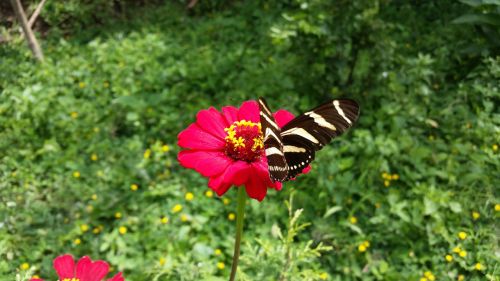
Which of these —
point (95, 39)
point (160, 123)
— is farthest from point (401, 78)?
point (95, 39)

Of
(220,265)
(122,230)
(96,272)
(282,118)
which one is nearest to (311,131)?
(282,118)

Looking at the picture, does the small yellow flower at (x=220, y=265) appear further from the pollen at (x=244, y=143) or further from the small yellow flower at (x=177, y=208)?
the pollen at (x=244, y=143)

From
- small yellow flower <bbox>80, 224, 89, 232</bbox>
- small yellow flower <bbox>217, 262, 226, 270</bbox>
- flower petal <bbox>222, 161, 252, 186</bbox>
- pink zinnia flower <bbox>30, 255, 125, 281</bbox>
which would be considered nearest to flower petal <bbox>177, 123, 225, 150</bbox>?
flower petal <bbox>222, 161, 252, 186</bbox>

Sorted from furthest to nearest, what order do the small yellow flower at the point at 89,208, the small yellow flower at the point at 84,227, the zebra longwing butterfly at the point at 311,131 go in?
the small yellow flower at the point at 89,208 < the small yellow flower at the point at 84,227 < the zebra longwing butterfly at the point at 311,131

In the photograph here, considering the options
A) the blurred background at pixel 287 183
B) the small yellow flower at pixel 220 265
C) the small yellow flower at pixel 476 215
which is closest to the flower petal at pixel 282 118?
the blurred background at pixel 287 183

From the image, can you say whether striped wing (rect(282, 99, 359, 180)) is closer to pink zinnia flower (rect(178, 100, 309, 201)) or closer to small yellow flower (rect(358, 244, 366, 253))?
pink zinnia flower (rect(178, 100, 309, 201))

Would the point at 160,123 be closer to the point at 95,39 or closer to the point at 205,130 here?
the point at 95,39
